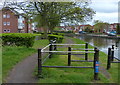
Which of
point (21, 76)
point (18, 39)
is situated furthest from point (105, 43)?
point (21, 76)

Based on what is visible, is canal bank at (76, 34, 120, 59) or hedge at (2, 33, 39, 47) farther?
canal bank at (76, 34, 120, 59)

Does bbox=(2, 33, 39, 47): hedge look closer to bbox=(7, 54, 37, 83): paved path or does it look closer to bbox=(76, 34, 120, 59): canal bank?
bbox=(7, 54, 37, 83): paved path

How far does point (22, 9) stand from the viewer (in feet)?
60.2

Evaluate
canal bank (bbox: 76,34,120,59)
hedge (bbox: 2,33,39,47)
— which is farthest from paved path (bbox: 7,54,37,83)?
hedge (bbox: 2,33,39,47)

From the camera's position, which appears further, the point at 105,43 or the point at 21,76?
the point at 105,43

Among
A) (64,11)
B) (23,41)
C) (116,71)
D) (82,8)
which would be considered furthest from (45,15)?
(116,71)

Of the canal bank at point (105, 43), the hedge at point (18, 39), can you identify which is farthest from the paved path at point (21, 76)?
the hedge at point (18, 39)

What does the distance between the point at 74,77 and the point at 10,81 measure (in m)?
1.74

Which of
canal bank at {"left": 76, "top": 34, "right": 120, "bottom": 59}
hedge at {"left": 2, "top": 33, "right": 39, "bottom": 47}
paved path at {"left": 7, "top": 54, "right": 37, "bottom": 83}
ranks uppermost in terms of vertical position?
hedge at {"left": 2, "top": 33, "right": 39, "bottom": 47}

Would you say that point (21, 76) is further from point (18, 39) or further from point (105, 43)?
point (105, 43)

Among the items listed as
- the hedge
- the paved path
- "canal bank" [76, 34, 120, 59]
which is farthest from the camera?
"canal bank" [76, 34, 120, 59]

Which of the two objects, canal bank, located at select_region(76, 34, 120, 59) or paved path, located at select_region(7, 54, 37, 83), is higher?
canal bank, located at select_region(76, 34, 120, 59)

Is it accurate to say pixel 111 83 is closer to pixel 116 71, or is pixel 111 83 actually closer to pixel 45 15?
pixel 116 71

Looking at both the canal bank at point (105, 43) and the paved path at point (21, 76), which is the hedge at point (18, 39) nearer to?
the paved path at point (21, 76)
